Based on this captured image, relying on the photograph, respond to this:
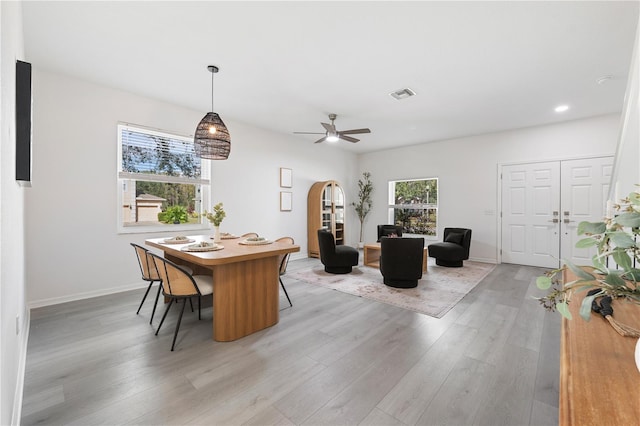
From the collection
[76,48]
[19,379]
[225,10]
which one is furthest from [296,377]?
[76,48]

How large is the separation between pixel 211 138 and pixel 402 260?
291 centimetres

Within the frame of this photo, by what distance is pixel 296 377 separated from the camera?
192cm

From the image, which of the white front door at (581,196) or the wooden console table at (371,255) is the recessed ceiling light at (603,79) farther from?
the wooden console table at (371,255)

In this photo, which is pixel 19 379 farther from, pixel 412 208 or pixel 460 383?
pixel 412 208

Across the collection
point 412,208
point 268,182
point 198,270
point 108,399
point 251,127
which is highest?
point 251,127

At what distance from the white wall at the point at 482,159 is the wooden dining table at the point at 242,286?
4910 millimetres

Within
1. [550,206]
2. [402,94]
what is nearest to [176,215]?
[402,94]

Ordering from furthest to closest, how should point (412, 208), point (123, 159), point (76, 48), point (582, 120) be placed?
1. point (412, 208)
2. point (582, 120)
3. point (123, 159)
4. point (76, 48)

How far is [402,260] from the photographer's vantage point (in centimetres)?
388

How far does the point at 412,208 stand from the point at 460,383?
5.67 metres

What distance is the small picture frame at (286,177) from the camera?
19.6 ft

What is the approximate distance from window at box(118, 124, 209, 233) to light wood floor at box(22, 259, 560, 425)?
149cm

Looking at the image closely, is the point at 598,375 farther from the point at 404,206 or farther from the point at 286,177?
the point at 404,206

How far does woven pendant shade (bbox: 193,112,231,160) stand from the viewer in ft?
9.98
